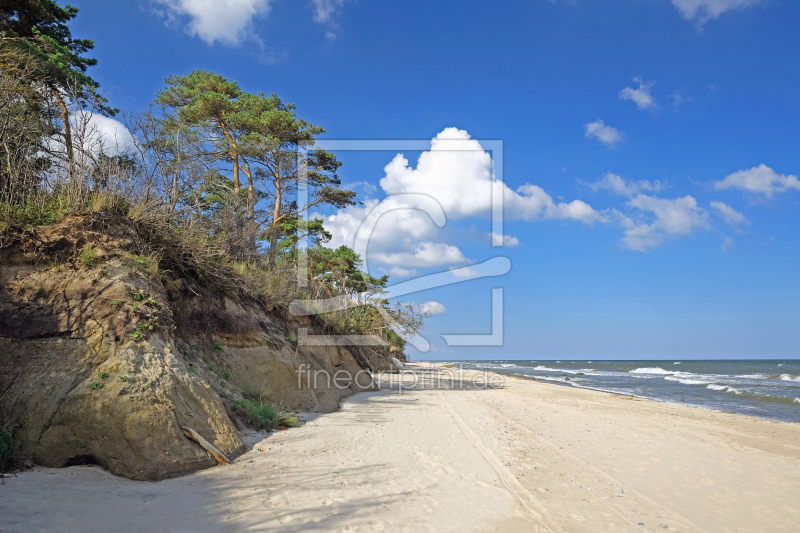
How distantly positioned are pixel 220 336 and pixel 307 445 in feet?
11.2

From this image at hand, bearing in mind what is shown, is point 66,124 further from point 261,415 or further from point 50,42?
point 261,415

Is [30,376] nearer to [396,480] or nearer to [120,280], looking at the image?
[120,280]

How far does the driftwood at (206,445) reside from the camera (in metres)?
5.85

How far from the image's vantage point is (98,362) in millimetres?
5902

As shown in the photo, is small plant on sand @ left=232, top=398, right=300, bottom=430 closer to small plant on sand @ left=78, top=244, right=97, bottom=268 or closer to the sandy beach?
the sandy beach

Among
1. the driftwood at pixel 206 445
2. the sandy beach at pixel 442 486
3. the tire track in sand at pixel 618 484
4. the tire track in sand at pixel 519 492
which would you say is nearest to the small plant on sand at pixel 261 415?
the sandy beach at pixel 442 486

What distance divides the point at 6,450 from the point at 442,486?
208 inches

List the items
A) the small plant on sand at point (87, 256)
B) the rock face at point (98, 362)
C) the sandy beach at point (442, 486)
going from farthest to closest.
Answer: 1. the small plant on sand at point (87, 256)
2. the rock face at point (98, 362)
3. the sandy beach at point (442, 486)

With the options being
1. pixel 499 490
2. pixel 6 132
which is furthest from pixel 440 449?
pixel 6 132

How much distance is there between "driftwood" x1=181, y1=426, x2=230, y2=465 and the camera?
5.85m

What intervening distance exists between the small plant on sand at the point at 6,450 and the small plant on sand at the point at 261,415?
332cm

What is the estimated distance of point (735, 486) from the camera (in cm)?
723

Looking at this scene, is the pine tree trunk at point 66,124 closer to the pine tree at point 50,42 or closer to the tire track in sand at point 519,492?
the pine tree at point 50,42

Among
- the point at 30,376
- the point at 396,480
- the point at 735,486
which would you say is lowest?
the point at 735,486
